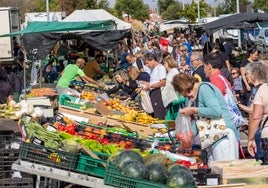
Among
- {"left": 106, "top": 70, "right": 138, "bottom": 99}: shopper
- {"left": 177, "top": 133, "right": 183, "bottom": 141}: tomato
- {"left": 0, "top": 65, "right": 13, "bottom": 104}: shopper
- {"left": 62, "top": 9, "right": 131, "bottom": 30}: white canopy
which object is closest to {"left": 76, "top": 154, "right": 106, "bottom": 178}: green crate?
{"left": 177, "top": 133, "right": 183, "bottom": 141}: tomato

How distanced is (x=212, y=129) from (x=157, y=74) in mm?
5382

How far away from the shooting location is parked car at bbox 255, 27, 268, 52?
107 ft

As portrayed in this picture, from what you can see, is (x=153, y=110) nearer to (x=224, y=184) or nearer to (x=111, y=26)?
(x=224, y=184)

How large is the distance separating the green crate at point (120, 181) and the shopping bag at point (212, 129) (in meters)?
2.14

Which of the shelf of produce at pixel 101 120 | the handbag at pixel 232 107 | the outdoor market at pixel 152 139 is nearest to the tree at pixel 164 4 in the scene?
the outdoor market at pixel 152 139

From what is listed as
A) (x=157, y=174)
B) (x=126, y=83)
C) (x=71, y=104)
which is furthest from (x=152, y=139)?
(x=126, y=83)

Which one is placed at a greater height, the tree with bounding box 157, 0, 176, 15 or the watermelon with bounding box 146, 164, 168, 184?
the tree with bounding box 157, 0, 176, 15

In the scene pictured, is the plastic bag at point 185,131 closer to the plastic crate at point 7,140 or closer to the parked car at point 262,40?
the plastic crate at point 7,140

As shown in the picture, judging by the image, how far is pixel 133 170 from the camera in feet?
20.6

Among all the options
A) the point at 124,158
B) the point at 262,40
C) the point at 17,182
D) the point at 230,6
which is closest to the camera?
the point at 124,158

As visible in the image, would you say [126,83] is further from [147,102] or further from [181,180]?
[181,180]

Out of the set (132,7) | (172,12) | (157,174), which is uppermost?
(132,7)

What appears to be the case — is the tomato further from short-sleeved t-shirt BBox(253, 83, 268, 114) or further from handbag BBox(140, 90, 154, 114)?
handbag BBox(140, 90, 154, 114)

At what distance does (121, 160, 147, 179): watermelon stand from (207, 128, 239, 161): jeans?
2179mm
